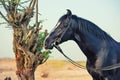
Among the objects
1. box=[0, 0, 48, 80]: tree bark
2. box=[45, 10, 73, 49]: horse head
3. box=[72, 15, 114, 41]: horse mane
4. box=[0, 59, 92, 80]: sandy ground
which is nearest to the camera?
box=[45, 10, 73, 49]: horse head

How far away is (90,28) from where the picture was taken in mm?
5383

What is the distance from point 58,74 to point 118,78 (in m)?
11.3

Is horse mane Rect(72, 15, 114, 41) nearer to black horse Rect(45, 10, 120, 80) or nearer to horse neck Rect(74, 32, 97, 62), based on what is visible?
black horse Rect(45, 10, 120, 80)

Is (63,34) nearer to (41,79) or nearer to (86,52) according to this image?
(86,52)

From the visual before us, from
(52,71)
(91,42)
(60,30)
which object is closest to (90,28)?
(91,42)

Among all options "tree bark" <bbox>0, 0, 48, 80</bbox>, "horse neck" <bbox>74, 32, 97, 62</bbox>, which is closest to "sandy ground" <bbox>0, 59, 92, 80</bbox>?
"tree bark" <bbox>0, 0, 48, 80</bbox>

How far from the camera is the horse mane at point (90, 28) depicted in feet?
17.4

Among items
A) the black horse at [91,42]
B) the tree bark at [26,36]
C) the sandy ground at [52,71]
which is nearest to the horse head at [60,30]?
the black horse at [91,42]

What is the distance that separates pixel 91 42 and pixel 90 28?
0.67 feet

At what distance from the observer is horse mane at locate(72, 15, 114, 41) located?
5.31 meters

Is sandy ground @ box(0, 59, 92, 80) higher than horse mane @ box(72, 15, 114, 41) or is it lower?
lower

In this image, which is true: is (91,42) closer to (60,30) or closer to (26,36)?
(60,30)

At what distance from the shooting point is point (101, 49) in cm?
539

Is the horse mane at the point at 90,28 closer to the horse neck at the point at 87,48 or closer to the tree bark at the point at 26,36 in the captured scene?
the horse neck at the point at 87,48
